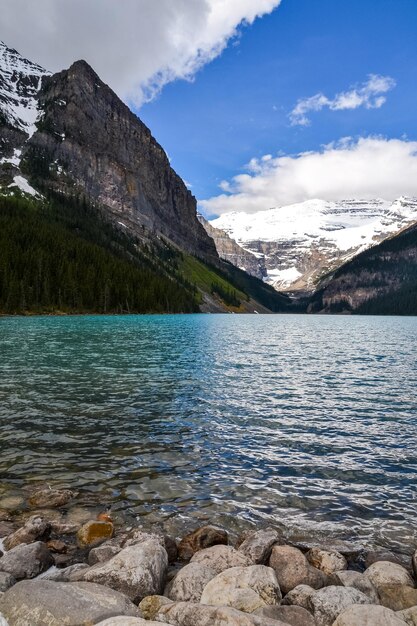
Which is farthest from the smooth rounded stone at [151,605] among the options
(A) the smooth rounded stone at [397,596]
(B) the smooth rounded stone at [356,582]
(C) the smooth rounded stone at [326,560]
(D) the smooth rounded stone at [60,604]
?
(A) the smooth rounded stone at [397,596]

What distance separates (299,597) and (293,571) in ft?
3.12

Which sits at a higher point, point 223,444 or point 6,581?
point 6,581

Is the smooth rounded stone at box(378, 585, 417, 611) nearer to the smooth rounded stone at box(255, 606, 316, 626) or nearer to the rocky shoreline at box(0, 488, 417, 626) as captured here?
the rocky shoreline at box(0, 488, 417, 626)

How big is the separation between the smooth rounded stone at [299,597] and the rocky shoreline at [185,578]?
2 cm

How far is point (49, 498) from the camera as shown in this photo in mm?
13062

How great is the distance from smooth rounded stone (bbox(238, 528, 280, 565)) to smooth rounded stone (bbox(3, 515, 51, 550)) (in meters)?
5.03

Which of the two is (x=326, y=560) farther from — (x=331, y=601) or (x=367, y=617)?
(x=367, y=617)

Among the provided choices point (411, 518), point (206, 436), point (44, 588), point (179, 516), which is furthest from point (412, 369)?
point (44, 588)

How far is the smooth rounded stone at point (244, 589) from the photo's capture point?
7922 mm

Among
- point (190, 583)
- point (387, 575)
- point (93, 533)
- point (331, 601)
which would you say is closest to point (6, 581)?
point (93, 533)

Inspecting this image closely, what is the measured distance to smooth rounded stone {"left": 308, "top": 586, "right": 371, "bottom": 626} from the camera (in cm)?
771

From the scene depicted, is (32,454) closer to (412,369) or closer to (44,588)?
(44,588)

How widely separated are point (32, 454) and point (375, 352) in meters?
51.4

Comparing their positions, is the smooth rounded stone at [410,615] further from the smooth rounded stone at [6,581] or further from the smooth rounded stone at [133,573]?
the smooth rounded stone at [6,581]
